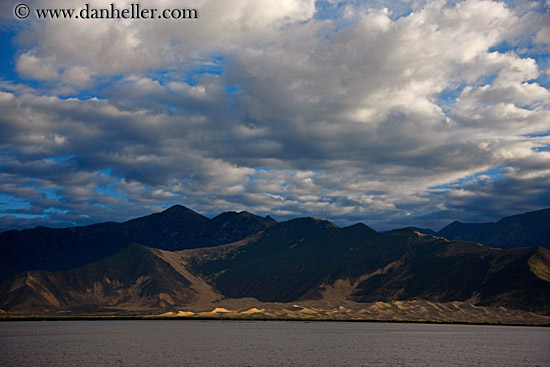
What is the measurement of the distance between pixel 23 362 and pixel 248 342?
65.2m

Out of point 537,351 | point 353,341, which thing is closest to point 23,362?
point 353,341

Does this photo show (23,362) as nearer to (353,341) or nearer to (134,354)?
(134,354)

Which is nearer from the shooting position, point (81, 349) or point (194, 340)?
point (81, 349)

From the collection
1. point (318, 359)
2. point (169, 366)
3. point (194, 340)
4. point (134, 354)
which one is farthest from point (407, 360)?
point (194, 340)

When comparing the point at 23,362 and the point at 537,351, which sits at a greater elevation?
the point at 23,362

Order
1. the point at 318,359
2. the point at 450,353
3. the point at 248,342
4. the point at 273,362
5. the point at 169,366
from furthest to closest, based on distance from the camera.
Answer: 1. the point at 248,342
2. the point at 450,353
3. the point at 318,359
4. the point at 273,362
5. the point at 169,366

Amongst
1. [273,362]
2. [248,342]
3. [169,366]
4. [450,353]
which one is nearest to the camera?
[169,366]

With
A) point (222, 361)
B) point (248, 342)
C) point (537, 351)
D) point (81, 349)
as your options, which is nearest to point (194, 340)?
point (248, 342)

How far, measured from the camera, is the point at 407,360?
4122 inches

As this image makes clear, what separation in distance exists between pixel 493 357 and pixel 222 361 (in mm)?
58542

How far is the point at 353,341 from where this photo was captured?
151 metres

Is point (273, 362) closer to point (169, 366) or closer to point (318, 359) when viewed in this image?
point (318, 359)

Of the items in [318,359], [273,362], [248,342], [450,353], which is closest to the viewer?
[273,362]

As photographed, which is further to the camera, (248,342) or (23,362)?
(248,342)
